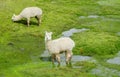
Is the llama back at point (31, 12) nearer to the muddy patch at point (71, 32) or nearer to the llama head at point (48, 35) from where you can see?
the muddy patch at point (71, 32)

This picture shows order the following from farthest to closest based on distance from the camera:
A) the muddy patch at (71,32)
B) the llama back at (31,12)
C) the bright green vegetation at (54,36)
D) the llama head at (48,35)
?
the llama back at (31,12)
the muddy patch at (71,32)
the llama head at (48,35)
the bright green vegetation at (54,36)

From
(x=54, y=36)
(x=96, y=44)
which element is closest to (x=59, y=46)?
(x=96, y=44)

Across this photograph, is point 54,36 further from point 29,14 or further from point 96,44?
point 96,44

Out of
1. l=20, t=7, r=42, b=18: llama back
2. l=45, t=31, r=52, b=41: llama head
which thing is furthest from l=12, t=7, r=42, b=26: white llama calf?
l=45, t=31, r=52, b=41: llama head

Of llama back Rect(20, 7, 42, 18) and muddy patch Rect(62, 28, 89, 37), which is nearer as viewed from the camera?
muddy patch Rect(62, 28, 89, 37)

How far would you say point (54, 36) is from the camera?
3062cm

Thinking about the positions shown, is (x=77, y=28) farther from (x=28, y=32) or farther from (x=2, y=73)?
(x=2, y=73)

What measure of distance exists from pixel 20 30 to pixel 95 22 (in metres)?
8.02

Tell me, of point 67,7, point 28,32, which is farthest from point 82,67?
point 67,7

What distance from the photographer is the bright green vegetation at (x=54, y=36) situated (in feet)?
72.2

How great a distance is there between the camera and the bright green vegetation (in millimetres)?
22017

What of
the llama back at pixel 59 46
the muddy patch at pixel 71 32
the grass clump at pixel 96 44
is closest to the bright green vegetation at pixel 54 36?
the grass clump at pixel 96 44

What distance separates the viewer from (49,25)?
34062 millimetres

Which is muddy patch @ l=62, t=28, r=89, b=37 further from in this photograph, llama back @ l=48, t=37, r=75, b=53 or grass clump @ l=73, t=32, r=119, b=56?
llama back @ l=48, t=37, r=75, b=53
